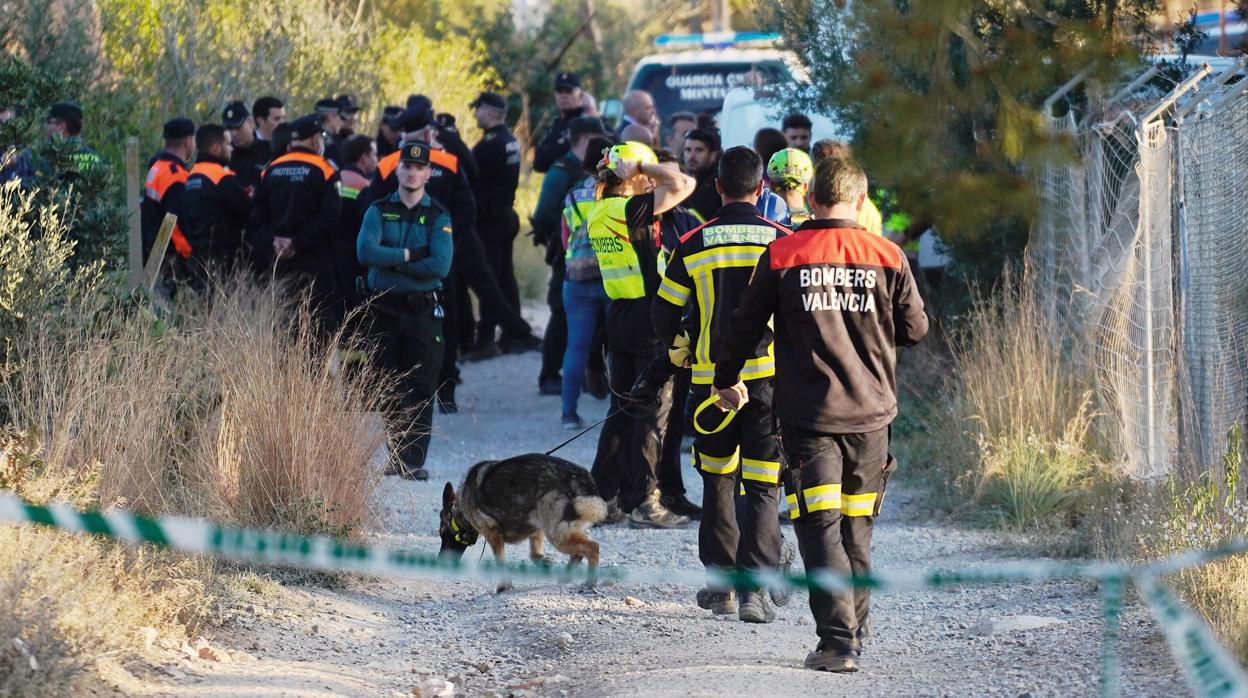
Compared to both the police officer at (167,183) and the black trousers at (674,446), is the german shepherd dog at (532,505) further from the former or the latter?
the police officer at (167,183)

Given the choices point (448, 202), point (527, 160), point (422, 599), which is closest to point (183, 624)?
point (422, 599)

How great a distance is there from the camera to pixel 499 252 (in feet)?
46.0

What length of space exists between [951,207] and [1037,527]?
1.93m

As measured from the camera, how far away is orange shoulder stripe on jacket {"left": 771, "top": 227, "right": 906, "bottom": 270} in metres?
5.52

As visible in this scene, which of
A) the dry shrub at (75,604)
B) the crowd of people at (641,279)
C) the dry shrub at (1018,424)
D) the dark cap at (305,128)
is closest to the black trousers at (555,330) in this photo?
the crowd of people at (641,279)

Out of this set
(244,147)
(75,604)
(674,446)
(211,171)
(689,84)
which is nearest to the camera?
(75,604)

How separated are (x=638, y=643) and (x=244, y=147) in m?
7.63

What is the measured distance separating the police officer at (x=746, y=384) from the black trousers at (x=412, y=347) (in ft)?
11.3

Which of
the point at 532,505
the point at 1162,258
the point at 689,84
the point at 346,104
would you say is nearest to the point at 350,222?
the point at 346,104

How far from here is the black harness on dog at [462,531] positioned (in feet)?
23.9

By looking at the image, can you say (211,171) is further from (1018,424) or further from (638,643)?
(638,643)

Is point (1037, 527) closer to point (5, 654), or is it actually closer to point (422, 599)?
point (422, 599)

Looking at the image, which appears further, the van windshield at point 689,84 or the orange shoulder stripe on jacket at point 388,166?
the van windshield at point 689,84

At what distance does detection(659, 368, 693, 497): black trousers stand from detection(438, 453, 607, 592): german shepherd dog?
4.62 feet
